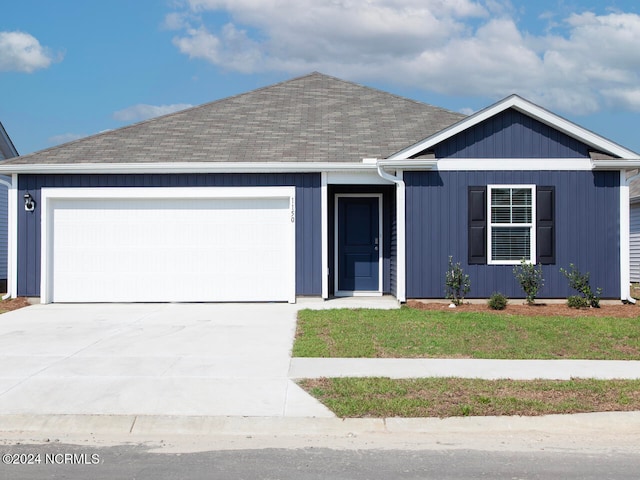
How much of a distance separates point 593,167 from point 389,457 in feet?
35.0

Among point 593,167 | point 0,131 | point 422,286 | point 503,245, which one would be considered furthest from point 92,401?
point 0,131

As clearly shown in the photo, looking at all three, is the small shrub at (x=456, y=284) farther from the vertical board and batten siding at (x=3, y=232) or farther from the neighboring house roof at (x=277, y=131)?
the vertical board and batten siding at (x=3, y=232)

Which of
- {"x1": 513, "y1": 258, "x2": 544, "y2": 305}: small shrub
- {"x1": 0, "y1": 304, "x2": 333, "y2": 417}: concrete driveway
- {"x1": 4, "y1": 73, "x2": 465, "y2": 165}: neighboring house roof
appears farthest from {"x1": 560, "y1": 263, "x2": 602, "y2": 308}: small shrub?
{"x1": 0, "y1": 304, "x2": 333, "y2": 417}: concrete driveway

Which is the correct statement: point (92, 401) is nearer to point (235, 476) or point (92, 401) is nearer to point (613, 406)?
point (235, 476)

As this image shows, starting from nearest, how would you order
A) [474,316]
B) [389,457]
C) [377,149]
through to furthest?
[389,457] → [474,316] → [377,149]

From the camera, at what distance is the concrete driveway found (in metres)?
6.98

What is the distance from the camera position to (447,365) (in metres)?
8.76

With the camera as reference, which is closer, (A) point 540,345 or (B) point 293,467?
(B) point 293,467

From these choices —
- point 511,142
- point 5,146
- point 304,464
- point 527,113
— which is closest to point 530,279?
point 511,142

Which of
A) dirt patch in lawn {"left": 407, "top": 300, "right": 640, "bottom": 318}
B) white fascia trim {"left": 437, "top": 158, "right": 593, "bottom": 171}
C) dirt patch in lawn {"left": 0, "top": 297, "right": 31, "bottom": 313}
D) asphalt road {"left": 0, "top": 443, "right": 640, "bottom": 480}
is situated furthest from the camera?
white fascia trim {"left": 437, "top": 158, "right": 593, "bottom": 171}

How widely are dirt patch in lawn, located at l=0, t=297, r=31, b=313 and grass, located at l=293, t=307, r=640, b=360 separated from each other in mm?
6213

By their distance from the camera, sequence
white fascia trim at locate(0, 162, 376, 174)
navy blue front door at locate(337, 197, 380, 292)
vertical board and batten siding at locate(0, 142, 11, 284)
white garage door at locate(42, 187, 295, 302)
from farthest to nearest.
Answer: vertical board and batten siding at locate(0, 142, 11, 284)
navy blue front door at locate(337, 197, 380, 292)
white garage door at locate(42, 187, 295, 302)
white fascia trim at locate(0, 162, 376, 174)

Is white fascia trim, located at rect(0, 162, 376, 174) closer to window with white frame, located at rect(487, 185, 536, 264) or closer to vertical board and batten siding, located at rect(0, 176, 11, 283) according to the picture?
window with white frame, located at rect(487, 185, 536, 264)

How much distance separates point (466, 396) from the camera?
7172 millimetres
